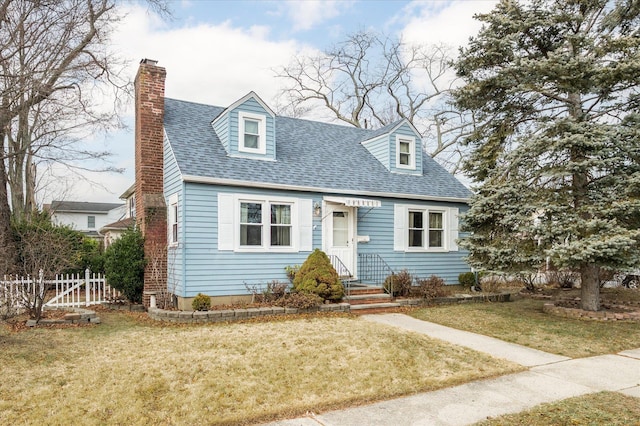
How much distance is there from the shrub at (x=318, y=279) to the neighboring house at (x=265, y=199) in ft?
2.79

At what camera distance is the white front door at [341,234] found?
12.8 metres

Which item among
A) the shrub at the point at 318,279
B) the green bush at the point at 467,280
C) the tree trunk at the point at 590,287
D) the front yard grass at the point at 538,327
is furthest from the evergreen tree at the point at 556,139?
the green bush at the point at 467,280

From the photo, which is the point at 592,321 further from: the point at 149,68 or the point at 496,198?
the point at 149,68

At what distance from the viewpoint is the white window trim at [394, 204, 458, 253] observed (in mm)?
14109

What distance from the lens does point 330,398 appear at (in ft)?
16.4

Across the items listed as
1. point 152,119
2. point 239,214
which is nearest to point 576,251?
point 239,214

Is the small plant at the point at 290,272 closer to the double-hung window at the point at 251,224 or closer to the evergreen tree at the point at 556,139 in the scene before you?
the double-hung window at the point at 251,224

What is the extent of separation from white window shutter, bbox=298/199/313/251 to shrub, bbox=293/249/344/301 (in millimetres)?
920

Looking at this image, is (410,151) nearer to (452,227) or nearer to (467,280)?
(452,227)

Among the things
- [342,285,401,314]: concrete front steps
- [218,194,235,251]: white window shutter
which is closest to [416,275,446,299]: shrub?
[342,285,401,314]: concrete front steps

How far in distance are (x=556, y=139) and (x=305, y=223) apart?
6501 millimetres

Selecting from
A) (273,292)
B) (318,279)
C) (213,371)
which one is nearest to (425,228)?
(318,279)

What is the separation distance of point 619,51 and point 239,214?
378 inches

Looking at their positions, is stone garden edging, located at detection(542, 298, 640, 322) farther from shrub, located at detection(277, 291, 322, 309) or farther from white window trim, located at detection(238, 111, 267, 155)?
white window trim, located at detection(238, 111, 267, 155)
